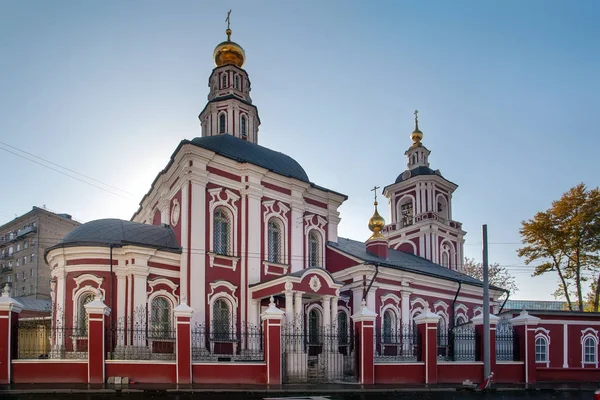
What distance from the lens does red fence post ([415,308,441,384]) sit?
57.4 feet

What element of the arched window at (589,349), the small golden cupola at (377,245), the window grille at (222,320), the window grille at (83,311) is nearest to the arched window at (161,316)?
the window grille at (222,320)

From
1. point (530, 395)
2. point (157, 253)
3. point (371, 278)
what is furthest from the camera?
point (371, 278)

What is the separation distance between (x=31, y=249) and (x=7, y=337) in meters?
40.0

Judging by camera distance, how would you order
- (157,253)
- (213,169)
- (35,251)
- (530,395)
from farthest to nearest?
(35,251)
(213,169)
(157,253)
(530,395)

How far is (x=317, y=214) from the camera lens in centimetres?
2419

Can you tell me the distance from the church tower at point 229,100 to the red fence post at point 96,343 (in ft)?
39.2

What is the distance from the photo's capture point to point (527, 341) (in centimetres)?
1919

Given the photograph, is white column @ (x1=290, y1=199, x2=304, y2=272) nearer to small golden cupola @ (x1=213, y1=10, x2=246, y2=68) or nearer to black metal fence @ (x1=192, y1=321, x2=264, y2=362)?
black metal fence @ (x1=192, y1=321, x2=264, y2=362)

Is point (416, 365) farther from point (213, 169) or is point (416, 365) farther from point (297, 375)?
point (213, 169)

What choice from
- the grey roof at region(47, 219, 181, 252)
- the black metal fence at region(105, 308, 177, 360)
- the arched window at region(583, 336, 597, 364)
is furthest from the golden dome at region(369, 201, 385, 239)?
the black metal fence at region(105, 308, 177, 360)

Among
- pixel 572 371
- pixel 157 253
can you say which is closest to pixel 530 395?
pixel 572 371

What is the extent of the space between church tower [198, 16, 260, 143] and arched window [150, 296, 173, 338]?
29.3 feet

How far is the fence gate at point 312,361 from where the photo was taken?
17.7 m

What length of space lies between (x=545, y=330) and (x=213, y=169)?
49.9 ft
